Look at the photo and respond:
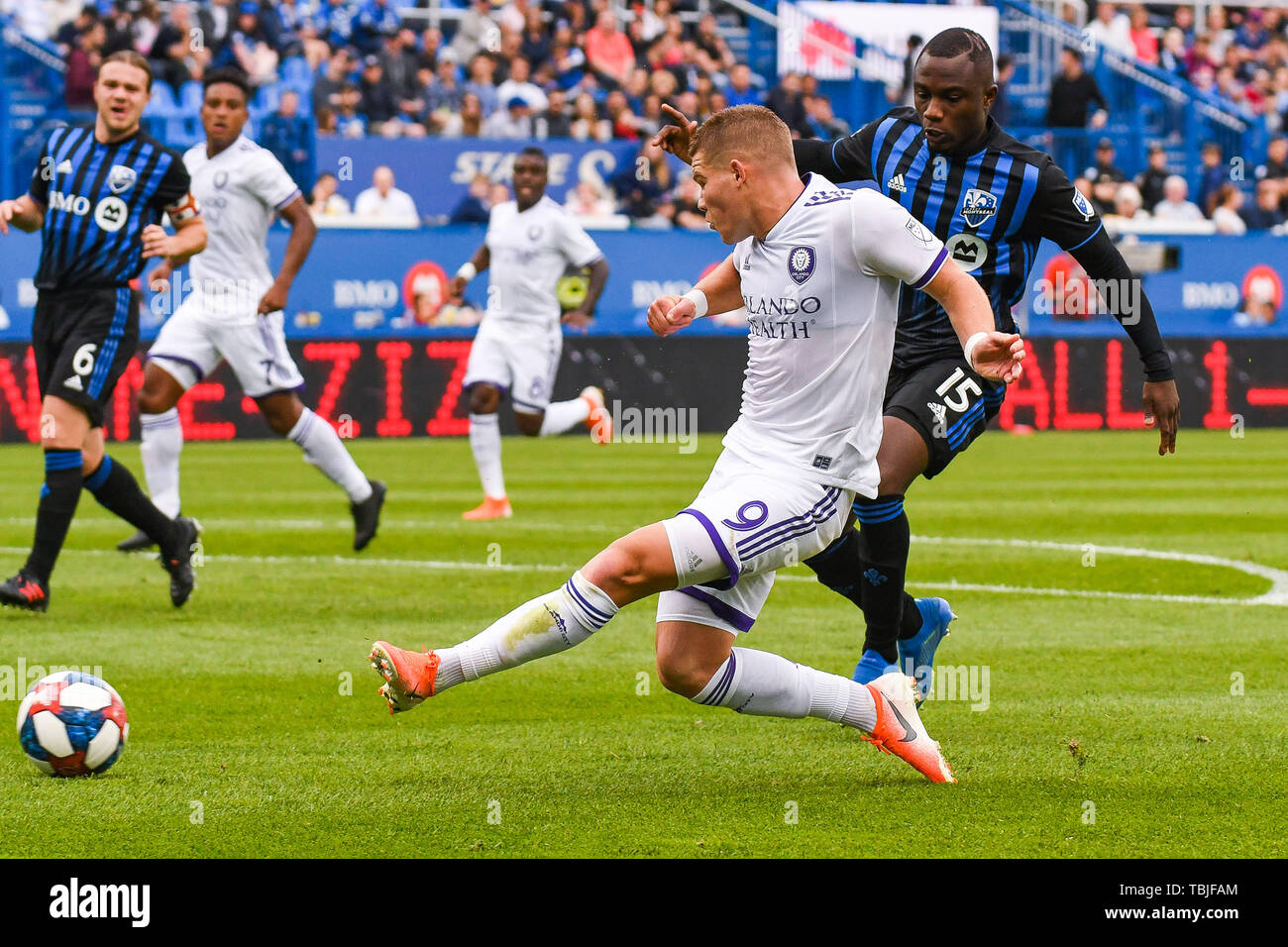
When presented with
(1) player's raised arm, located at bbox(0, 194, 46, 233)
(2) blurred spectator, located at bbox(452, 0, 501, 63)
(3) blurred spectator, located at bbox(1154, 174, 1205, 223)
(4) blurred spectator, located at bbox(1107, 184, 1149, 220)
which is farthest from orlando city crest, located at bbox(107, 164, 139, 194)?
(3) blurred spectator, located at bbox(1154, 174, 1205, 223)

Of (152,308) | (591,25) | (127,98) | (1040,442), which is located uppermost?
(591,25)

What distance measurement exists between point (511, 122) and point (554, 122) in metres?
0.54

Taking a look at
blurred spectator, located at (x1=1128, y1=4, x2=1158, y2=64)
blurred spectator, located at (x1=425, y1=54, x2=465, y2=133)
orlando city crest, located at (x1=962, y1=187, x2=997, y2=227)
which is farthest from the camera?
blurred spectator, located at (x1=1128, y1=4, x2=1158, y2=64)

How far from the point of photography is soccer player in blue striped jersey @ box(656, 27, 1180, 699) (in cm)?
567

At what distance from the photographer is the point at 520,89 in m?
24.1

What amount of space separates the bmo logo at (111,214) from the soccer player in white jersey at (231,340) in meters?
2.16

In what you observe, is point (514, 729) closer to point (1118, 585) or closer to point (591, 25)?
point (1118, 585)

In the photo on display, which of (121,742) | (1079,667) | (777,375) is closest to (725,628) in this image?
(777,375)

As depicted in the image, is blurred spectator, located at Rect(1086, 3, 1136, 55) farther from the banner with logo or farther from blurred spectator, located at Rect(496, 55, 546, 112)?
blurred spectator, located at Rect(496, 55, 546, 112)

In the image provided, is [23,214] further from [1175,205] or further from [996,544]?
[1175,205]

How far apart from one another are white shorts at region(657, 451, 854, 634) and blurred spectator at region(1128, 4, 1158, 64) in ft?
86.1

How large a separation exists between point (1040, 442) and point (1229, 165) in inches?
312

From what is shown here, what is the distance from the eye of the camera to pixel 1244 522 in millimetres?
12391

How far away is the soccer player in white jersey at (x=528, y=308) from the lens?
43.2 ft
